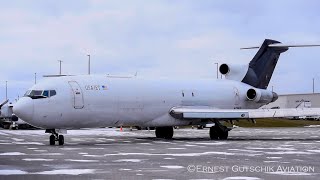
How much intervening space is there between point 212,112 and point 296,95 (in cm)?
9147

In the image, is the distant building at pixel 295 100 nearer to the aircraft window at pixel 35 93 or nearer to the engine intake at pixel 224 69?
the engine intake at pixel 224 69

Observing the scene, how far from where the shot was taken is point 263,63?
37406 millimetres

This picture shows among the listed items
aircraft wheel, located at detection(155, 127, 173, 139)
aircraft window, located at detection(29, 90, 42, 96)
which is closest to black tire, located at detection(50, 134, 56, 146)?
aircraft window, located at detection(29, 90, 42, 96)

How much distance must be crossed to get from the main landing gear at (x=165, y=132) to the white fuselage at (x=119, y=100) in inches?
67.9

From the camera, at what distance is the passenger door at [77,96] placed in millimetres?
26219

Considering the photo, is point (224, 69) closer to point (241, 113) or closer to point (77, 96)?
point (241, 113)

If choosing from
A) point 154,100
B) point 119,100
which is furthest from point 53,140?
point 154,100

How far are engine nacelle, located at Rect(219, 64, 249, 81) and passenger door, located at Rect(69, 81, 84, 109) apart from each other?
13.4 meters

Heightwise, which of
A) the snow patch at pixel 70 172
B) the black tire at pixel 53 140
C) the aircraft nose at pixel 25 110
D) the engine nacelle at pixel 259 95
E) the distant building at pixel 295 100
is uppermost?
the engine nacelle at pixel 259 95

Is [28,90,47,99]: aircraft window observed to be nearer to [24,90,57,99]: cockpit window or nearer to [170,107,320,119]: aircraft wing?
[24,90,57,99]: cockpit window

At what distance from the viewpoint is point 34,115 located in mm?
24703

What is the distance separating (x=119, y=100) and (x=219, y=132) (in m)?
6.60

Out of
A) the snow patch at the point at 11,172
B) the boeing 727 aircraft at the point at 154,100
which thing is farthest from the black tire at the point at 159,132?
the snow patch at the point at 11,172

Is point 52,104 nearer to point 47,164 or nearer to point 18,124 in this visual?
point 47,164
